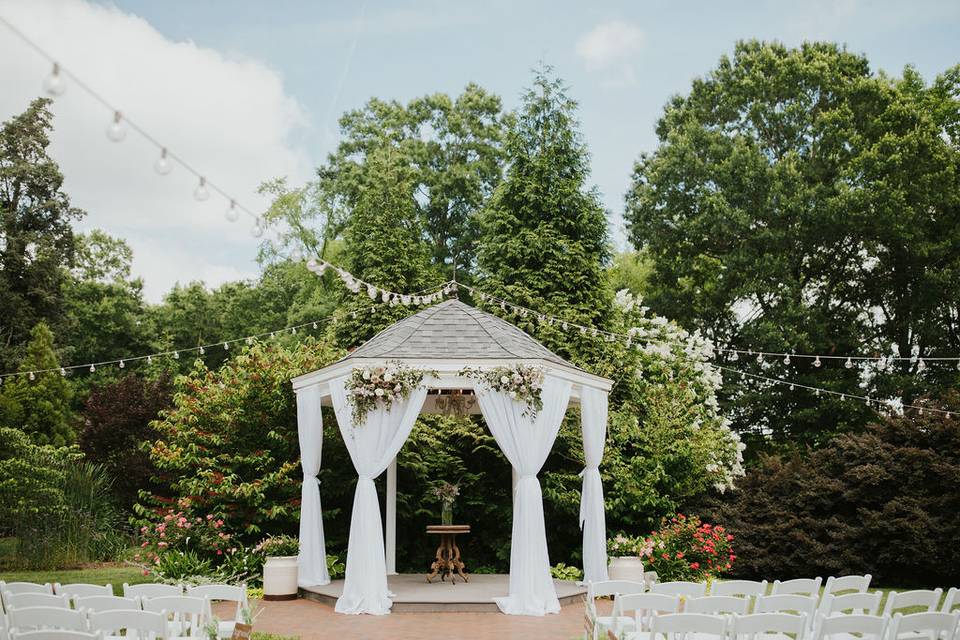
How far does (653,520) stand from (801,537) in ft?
8.09

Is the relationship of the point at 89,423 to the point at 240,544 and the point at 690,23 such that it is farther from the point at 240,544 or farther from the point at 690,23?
the point at 690,23

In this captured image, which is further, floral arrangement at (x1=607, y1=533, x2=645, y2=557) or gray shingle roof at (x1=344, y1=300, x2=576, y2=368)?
floral arrangement at (x1=607, y1=533, x2=645, y2=557)

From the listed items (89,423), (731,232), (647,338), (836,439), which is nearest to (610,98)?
(731,232)

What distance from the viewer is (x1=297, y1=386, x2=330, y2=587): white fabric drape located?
39.4ft

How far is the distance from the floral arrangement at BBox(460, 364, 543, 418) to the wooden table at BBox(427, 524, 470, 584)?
2.59 metres

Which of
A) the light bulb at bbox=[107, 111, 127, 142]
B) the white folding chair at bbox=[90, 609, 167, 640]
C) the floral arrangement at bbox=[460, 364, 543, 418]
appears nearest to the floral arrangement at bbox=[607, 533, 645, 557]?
the floral arrangement at bbox=[460, 364, 543, 418]

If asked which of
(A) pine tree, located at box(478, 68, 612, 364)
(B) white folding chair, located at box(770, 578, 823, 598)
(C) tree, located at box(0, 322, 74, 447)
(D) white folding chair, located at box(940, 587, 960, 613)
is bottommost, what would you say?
(D) white folding chair, located at box(940, 587, 960, 613)

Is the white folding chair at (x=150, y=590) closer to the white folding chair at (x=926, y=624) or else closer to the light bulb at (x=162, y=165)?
the light bulb at (x=162, y=165)

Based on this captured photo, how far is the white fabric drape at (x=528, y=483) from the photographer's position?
1055cm

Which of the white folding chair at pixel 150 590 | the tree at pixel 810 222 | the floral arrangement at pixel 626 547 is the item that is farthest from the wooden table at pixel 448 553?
the tree at pixel 810 222

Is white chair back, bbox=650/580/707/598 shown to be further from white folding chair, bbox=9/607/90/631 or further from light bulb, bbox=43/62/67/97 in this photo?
light bulb, bbox=43/62/67/97

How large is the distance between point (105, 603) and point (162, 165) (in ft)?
10.3

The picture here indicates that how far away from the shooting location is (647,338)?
19188 mm

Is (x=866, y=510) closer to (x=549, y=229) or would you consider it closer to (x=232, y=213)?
(x=549, y=229)
